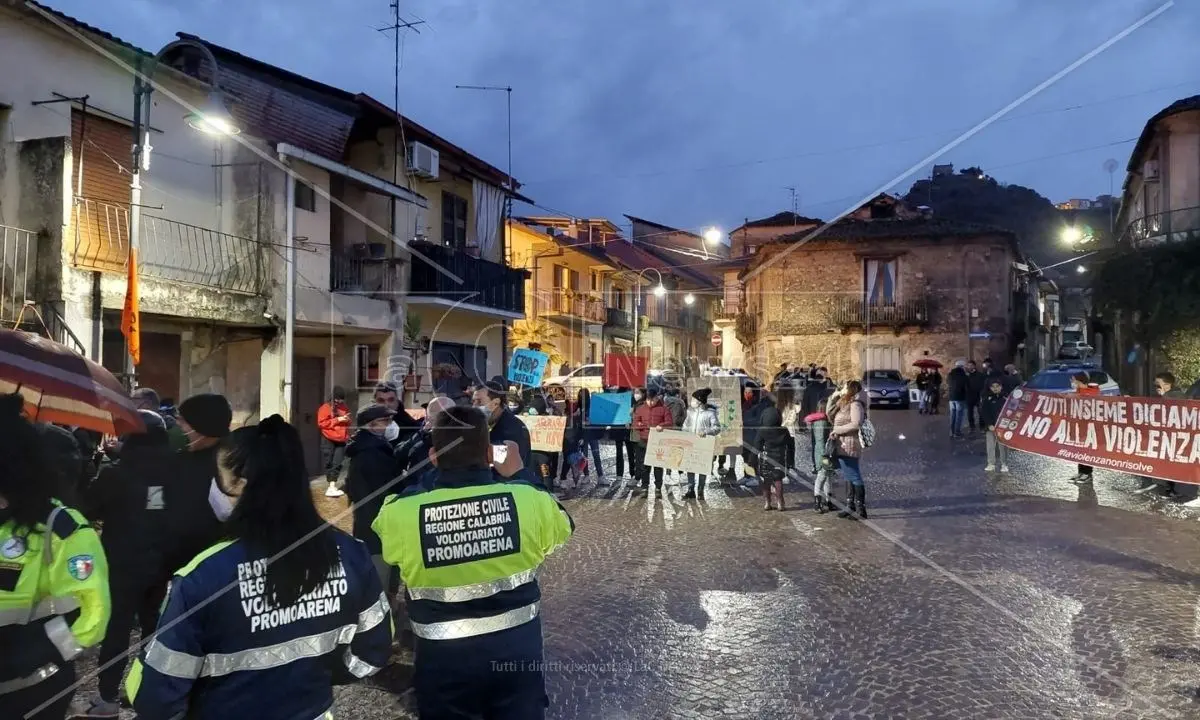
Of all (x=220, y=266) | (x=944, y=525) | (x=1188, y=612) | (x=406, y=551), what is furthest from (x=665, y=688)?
(x=220, y=266)

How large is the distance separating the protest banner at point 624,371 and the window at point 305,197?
6.31 m

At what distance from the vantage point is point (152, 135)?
13641mm

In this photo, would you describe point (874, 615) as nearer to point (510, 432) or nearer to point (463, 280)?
point (510, 432)

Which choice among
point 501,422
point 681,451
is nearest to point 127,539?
point 501,422

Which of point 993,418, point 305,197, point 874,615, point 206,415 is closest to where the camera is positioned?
point 206,415


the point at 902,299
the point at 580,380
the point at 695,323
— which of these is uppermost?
the point at 695,323

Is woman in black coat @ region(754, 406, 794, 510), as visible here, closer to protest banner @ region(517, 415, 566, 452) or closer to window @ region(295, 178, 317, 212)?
protest banner @ region(517, 415, 566, 452)

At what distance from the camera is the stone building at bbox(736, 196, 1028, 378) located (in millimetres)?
37312

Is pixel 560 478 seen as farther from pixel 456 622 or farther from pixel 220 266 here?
pixel 456 622

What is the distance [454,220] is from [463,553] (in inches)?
763

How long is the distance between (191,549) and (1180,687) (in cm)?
563

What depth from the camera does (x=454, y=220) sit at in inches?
860

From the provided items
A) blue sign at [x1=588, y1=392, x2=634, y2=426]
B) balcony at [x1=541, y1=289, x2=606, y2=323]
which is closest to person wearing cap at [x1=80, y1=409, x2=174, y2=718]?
blue sign at [x1=588, y1=392, x2=634, y2=426]

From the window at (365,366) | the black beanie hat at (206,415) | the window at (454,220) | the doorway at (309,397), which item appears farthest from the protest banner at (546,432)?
the window at (454,220)
